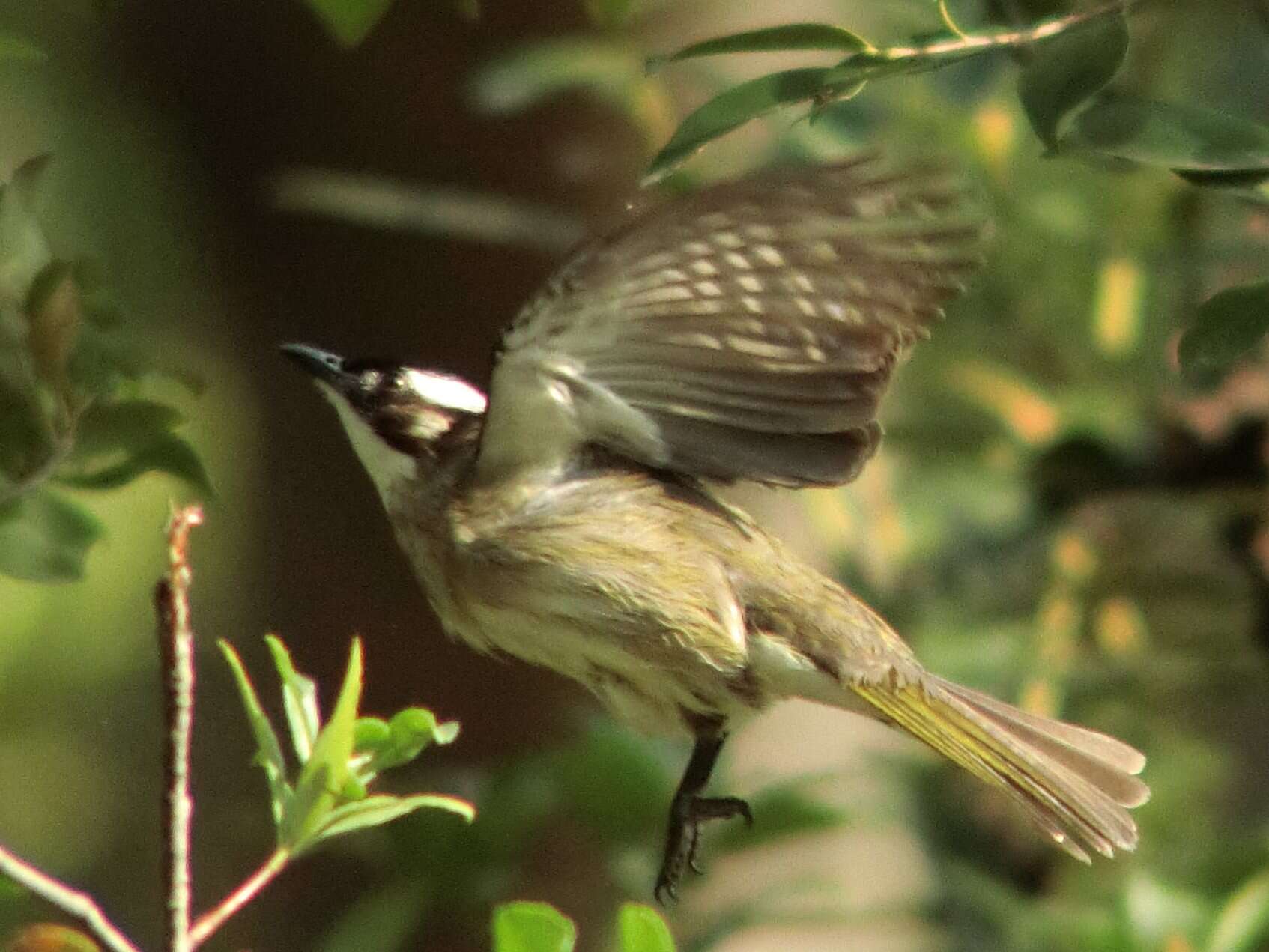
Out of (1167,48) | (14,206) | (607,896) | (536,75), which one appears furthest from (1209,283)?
(14,206)

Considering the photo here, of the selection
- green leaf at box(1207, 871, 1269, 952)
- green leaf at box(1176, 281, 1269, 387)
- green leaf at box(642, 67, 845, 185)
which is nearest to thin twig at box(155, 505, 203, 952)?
green leaf at box(642, 67, 845, 185)

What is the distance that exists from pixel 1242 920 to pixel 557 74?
1561 mm

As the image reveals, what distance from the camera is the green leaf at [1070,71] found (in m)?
1.35

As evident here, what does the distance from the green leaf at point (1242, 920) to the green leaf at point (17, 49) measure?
171 cm

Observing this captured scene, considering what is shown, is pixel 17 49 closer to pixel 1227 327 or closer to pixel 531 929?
pixel 531 929

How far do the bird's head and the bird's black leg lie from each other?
423mm

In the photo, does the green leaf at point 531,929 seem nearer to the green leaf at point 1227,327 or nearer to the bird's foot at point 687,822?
the green leaf at point 1227,327

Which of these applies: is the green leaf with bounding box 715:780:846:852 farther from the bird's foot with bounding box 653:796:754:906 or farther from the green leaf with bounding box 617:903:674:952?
the green leaf with bounding box 617:903:674:952

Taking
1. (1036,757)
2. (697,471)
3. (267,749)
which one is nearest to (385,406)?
(697,471)

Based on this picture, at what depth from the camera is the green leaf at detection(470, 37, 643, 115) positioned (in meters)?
3.10

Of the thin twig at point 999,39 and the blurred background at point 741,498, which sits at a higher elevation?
the thin twig at point 999,39

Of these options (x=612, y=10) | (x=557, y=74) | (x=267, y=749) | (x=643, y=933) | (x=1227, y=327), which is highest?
(x=612, y=10)

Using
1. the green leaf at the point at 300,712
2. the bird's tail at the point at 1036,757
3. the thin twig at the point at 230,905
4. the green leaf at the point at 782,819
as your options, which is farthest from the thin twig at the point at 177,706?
the green leaf at the point at 782,819

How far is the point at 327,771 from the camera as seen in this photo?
4.32 ft
